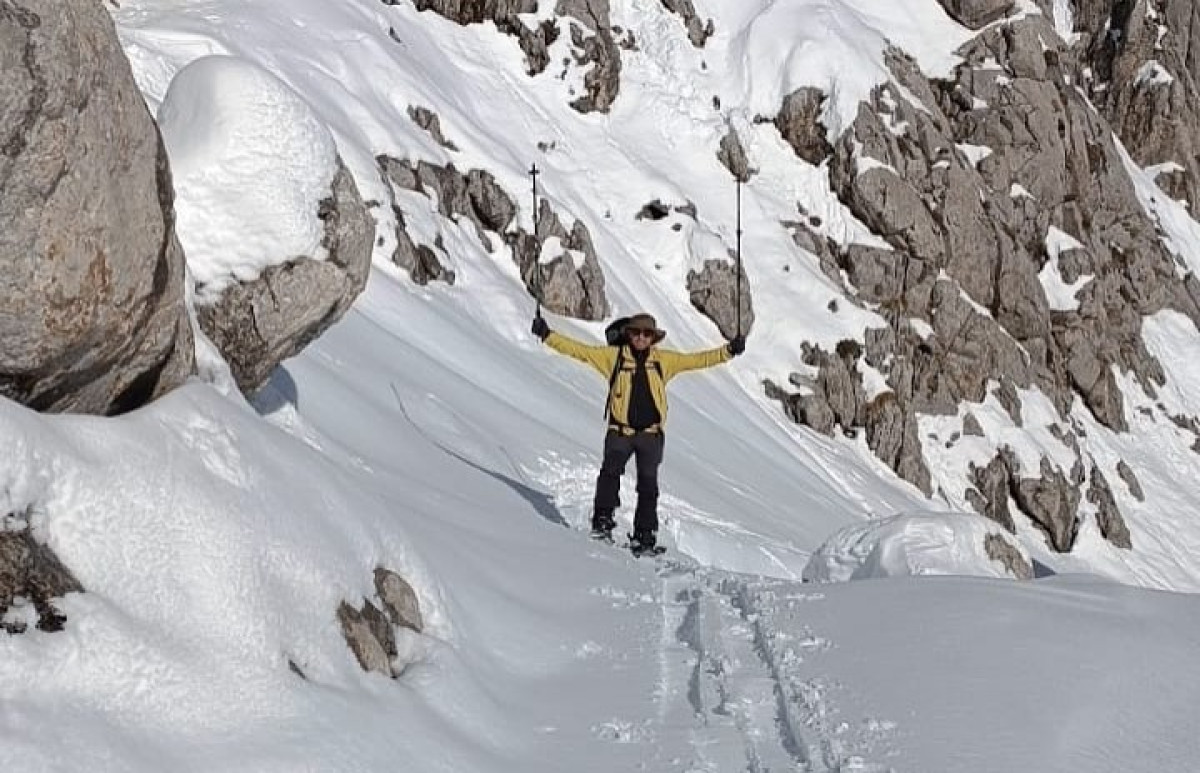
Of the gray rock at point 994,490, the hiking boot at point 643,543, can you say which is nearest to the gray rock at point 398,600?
the hiking boot at point 643,543

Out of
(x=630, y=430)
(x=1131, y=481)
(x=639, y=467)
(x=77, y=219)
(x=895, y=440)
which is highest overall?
(x=77, y=219)

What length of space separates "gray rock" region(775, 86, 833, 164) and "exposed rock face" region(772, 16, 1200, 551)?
0.88 metres

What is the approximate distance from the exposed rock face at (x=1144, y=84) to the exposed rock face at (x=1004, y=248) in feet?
20.5

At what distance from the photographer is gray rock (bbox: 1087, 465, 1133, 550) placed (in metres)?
34.2

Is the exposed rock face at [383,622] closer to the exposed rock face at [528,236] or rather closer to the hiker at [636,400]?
the hiker at [636,400]

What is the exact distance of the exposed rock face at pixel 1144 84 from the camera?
51062 millimetres

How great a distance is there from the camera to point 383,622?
15.6 ft

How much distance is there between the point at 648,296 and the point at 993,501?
12.0 m

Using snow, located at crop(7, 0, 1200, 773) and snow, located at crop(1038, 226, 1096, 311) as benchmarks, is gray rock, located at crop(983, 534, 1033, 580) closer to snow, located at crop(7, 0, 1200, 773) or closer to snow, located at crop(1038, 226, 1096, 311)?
snow, located at crop(7, 0, 1200, 773)

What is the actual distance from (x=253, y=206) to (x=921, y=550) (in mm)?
5987

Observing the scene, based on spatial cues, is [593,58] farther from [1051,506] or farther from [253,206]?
[253,206]

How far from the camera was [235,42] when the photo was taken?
20.8m

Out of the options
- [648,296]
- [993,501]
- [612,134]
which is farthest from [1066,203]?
[648,296]

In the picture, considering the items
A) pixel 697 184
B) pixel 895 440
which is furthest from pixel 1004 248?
pixel 697 184
